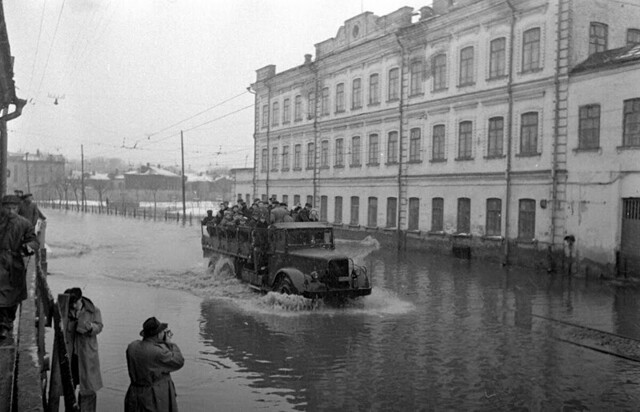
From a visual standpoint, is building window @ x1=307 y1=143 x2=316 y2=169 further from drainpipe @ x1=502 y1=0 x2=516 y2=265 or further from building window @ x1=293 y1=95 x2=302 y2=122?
drainpipe @ x1=502 y1=0 x2=516 y2=265

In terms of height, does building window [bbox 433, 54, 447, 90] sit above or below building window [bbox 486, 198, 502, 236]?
above

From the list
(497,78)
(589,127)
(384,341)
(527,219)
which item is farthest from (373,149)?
(384,341)

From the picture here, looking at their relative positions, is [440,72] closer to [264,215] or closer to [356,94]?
[356,94]

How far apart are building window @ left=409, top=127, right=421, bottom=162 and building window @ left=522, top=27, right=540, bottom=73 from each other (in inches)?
279

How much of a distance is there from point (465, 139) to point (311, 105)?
1473 cm

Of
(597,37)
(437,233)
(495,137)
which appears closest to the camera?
(597,37)

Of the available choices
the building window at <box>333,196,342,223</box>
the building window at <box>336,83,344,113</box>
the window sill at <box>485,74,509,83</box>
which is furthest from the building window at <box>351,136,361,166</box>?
the window sill at <box>485,74,509,83</box>

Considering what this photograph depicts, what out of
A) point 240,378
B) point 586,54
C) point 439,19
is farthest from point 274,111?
point 240,378

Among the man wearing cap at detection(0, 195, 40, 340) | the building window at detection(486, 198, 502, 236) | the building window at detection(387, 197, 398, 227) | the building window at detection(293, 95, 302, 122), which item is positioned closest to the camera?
the man wearing cap at detection(0, 195, 40, 340)

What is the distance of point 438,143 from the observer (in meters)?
29.3

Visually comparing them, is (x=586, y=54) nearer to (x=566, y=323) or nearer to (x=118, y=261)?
(x=566, y=323)

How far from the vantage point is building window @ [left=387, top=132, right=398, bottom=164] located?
105 feet

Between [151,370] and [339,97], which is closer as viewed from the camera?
[151,370]

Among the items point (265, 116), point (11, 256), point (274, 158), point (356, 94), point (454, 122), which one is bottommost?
point (11, 256)
